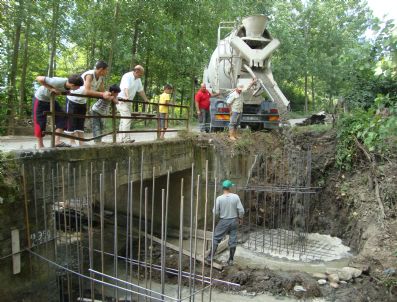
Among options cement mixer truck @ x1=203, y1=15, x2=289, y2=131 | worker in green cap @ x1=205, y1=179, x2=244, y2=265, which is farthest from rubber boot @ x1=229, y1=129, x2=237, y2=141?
worker in green cap @ x1=205, y1=179, x2=244, y2=265

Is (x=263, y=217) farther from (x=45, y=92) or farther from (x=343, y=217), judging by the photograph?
(x=45, y=92)

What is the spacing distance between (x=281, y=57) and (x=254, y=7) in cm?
525

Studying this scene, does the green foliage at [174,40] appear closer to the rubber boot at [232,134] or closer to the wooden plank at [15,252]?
the rubber boot at [232,134]

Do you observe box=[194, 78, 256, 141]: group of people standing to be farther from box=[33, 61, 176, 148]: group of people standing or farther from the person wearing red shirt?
box=[33, 61, 176, 148]: group of people standing

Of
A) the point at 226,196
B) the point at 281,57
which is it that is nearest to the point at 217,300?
the point at 226,196

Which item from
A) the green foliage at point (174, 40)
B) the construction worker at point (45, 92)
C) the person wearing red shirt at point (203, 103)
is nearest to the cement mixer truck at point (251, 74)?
the person wearing red shirt at point (203, 103)

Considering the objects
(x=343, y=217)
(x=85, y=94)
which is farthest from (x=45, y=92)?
(x=343, y=217)

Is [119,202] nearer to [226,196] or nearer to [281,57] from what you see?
[226,196]

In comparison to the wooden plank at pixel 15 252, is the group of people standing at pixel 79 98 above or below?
above

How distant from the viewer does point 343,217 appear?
9.71 meters

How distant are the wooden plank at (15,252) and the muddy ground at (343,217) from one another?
3755 mm

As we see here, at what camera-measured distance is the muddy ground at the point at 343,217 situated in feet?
21.5

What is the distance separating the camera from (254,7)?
27.3 metres

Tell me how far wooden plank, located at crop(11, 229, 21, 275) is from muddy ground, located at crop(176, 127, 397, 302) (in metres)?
3.75
